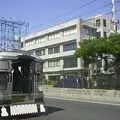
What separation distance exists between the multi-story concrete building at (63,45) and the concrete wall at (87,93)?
27296 millimetres

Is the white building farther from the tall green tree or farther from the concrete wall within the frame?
the concrete wall

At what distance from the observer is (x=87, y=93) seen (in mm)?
34719

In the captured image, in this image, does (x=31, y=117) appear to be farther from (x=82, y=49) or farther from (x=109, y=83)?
(x=82, y=49)

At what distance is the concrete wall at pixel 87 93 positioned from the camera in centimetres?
3094

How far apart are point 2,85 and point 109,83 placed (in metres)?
24.1

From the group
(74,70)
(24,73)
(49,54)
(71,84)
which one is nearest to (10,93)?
(24,73)

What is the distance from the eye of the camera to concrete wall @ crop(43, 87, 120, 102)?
102ft

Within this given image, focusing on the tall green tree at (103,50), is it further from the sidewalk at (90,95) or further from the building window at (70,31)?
the building window at (70,31)

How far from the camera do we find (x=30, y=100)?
1429 centimetres

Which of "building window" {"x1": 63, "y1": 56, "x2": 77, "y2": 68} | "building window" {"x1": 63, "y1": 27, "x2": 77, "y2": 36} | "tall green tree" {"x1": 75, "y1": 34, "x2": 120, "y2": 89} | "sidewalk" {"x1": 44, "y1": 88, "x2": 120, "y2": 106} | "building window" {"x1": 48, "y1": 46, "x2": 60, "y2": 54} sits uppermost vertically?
"building window" {"x1": 63, "y1": 27, "x2": 77, "y2": 36}

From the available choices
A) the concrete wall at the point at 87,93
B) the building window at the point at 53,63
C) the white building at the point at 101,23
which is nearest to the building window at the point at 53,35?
the building window at the point at 53,63

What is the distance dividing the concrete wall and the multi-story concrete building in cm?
2730

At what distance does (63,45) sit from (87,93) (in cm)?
4384

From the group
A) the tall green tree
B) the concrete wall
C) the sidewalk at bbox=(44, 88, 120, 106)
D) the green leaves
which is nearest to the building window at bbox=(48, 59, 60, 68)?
the concrete wall
